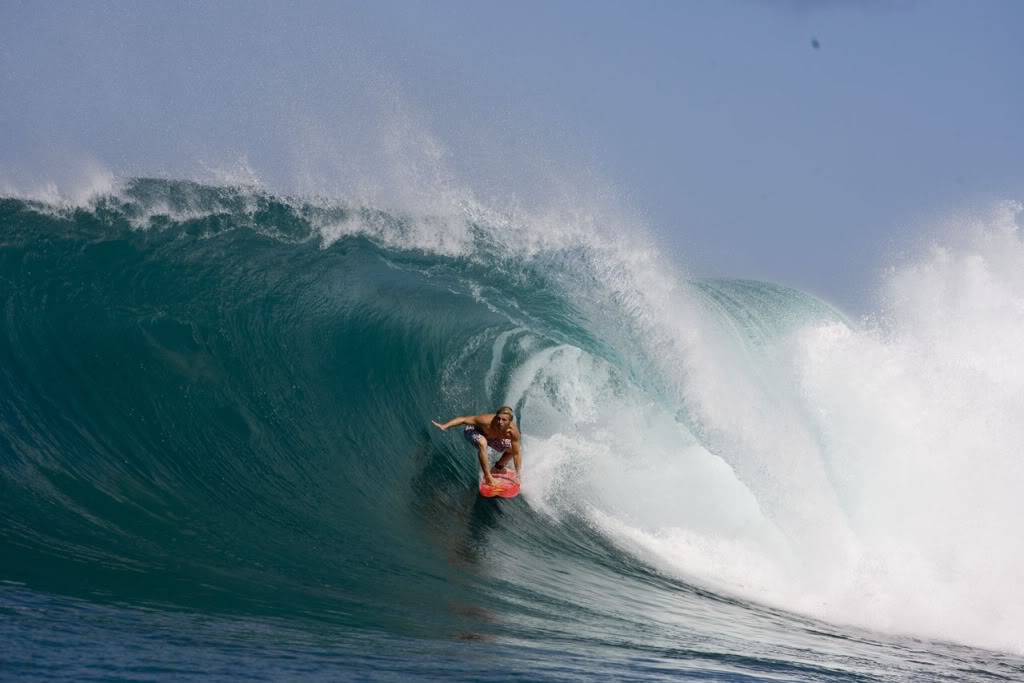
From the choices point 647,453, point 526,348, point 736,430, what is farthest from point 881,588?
point 526,348

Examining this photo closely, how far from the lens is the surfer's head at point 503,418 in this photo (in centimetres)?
819

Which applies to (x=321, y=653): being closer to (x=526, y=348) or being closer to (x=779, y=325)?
(x=526, y=348)

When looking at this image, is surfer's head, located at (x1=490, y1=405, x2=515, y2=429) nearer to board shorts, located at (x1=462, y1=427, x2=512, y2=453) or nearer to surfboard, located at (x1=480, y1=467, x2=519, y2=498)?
board shorts, located at (x1=462, y1=427, x2=512, y2=453)

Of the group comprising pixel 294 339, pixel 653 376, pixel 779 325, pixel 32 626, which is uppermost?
pixel 779 325

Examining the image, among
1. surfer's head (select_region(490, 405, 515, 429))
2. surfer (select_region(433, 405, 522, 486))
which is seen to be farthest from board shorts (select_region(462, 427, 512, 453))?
surfer's head (select_region(490, 405, 515, 429))

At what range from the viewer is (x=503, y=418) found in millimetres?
8227

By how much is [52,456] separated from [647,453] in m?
6.06

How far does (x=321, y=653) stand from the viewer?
156 inches

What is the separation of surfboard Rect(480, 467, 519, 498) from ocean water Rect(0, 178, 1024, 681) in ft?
0.47

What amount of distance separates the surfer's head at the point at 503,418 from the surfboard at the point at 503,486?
1.94 ft

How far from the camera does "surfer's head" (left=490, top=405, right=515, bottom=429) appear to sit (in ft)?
26.9

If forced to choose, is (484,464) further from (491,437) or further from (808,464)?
(808,464)

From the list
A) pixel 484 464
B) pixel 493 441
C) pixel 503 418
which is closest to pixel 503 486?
pixel 484 464

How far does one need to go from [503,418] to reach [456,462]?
4.29ft
